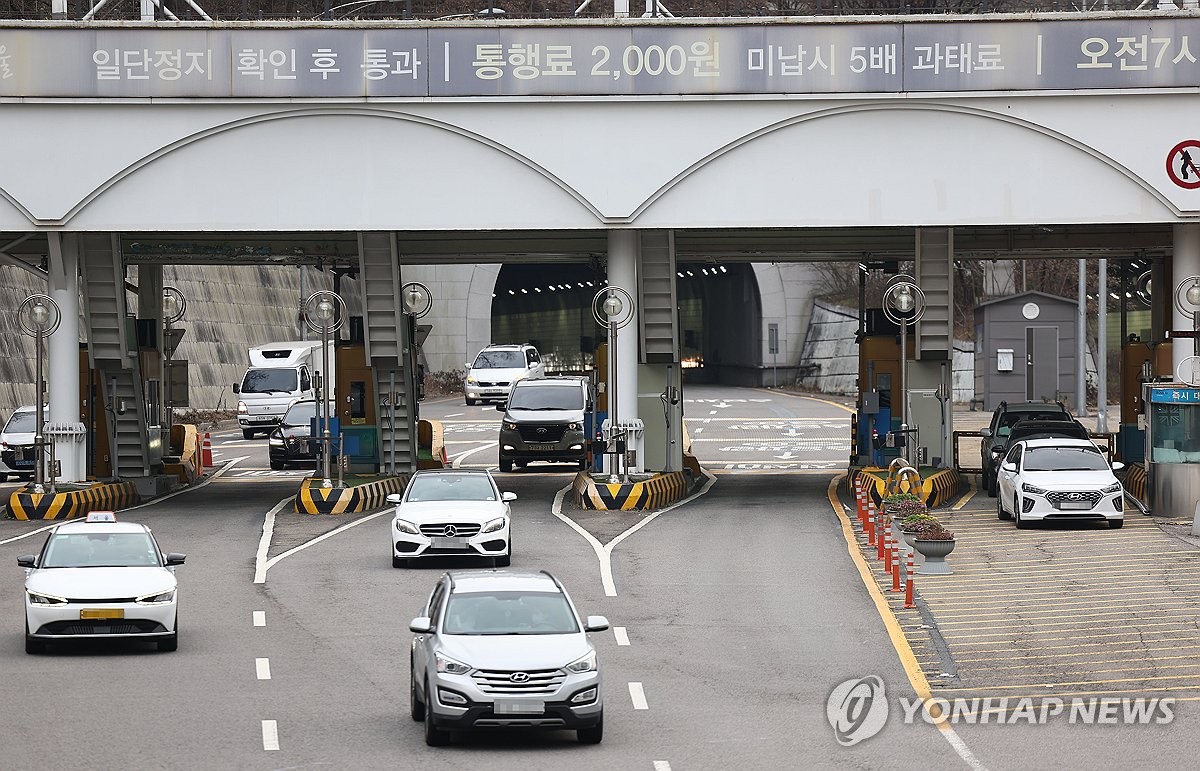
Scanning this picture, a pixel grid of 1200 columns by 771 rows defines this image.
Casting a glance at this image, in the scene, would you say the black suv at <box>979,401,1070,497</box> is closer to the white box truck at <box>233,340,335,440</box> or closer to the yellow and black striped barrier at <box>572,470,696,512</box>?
the yellow and black striped barrier at <box>572,470,696,512</box>

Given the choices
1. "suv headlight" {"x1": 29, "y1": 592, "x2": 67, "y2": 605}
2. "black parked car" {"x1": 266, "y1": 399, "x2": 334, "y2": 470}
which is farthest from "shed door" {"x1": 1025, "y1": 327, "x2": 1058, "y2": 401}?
"suv headlight" {"x1": 29, "y1": 592, "x2": 67, "y2": 605}

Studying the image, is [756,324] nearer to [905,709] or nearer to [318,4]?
[318,4]

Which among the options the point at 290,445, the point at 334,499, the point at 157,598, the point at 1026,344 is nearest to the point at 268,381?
the point at 290,445

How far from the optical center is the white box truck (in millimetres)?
56562

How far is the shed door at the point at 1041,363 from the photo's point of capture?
56.7 metres

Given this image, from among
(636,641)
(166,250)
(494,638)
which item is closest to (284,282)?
(166,250)

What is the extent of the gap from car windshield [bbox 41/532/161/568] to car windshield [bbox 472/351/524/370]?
4870 cm

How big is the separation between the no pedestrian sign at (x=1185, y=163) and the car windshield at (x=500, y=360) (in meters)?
37.3

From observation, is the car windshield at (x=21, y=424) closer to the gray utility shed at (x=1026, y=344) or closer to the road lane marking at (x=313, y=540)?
the road lane marking at (x=313, y=540)

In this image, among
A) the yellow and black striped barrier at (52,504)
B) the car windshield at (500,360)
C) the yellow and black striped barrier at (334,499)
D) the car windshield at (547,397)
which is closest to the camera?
the yellow and black striped barrier at (52,504)

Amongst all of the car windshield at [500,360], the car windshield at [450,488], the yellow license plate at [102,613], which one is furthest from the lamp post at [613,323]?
the car windshield at [500,360]

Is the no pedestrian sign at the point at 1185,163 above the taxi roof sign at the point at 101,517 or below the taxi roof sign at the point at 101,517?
above

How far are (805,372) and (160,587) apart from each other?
65509 millimetres

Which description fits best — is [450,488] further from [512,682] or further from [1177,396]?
[1177,396]
